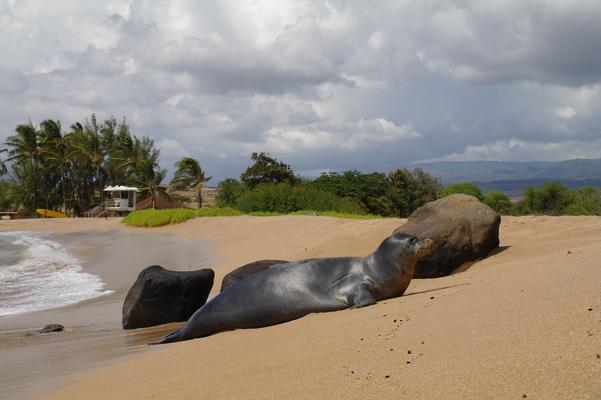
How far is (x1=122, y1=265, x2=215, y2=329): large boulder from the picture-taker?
9.16 metres

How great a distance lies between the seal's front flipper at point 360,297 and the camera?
684cm

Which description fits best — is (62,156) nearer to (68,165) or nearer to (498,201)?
(68,165)

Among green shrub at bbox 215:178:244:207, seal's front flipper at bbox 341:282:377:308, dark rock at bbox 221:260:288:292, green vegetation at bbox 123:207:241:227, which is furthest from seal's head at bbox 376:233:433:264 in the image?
green shrub at bbox 215:178:244:207

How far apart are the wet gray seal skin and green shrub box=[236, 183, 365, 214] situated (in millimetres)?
26595

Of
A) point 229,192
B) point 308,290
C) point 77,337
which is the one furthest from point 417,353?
point 229,192

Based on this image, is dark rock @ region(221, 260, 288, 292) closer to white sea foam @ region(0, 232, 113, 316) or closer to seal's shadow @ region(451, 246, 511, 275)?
seal's shadow @ region(451, 246, 511, 275)

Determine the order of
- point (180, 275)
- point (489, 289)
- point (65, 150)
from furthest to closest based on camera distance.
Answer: point (65, 150), point (180, 275), point (489, 289)

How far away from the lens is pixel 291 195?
3544 centimetres

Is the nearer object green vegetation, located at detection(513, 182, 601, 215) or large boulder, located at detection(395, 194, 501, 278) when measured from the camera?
large boulder, located at detection(395, 194, 501, 278)

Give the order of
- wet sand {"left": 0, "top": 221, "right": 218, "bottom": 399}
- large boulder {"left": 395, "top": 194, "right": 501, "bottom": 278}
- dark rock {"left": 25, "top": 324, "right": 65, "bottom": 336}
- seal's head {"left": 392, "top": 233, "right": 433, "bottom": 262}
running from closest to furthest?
1. wet sand {"left": 0, "top": 221, "right": 218, "bottom": 399}
2. seal's head {"left": 392, "top": 233, "right": 433, "bottom": 262}
3. dark rock {"left": 25, "top": 324, "right": 65, "bottom": 336}
4. large boulder {"left": 395, "top": 194, "right": 501, "bottom": 278}

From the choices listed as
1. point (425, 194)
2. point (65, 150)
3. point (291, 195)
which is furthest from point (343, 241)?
point (65, 150)

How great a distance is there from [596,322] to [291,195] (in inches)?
1247

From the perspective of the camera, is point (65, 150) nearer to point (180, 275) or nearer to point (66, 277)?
point (66, 277)

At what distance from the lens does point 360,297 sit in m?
6.93
